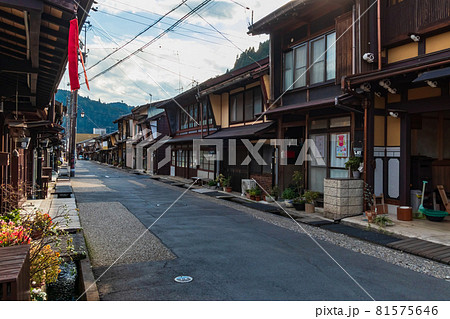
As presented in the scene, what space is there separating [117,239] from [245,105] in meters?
12.8

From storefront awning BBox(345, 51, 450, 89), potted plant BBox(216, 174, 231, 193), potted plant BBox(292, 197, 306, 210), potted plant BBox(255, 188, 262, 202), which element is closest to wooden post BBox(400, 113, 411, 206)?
storefront awning BBox(345, 51, 450, 89)

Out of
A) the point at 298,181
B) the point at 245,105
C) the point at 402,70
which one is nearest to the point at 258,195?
the point at 298,181

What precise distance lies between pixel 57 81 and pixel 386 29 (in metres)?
10.3

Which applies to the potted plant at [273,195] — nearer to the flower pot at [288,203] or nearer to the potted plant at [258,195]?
the potted plant at [258,195]

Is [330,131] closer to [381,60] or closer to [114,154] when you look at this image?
[381,60]

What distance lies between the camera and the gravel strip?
6.66m

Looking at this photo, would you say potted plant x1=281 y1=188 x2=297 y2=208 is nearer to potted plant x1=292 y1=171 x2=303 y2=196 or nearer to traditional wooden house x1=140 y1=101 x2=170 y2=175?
potted plant x1=292 y1=171 x2=303 y2=196

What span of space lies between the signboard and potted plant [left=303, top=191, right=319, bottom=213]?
5.69ft

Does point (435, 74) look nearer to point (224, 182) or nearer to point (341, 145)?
point (341, 145)

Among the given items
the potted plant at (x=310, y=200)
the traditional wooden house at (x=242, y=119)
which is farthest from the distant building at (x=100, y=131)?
the potted plant at (x=310, y=200)

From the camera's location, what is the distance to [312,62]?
13531 mm

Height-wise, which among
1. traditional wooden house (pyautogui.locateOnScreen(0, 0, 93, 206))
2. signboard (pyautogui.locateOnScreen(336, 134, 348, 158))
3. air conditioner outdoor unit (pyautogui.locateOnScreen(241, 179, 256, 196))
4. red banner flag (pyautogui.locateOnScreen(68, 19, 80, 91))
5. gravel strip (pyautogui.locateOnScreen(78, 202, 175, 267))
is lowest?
gravel strip (pyautogui.locateOnScreen(78, 202, 175, 267))

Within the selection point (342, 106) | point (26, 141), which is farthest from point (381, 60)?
point (26, 141)

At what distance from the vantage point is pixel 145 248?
735cm
